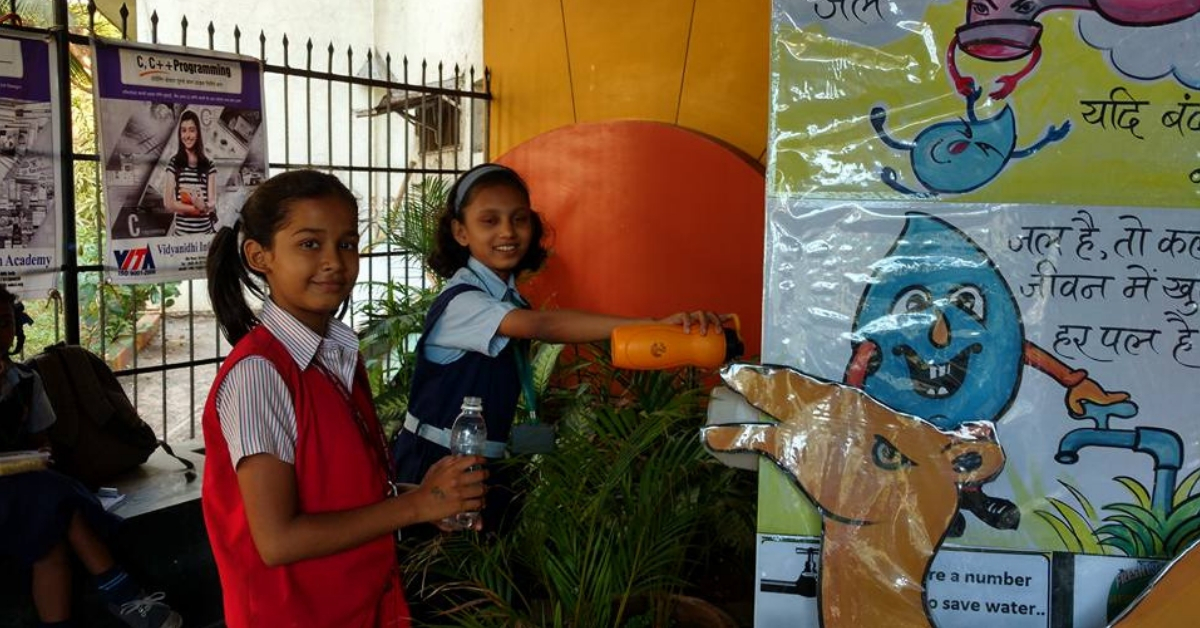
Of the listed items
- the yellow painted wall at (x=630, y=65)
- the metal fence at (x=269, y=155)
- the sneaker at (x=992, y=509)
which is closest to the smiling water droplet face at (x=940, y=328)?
the sneaker at (x=992, y=509)

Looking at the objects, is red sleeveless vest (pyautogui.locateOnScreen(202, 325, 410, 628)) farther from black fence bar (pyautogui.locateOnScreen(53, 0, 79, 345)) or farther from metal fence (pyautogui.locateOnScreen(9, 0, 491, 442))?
black fence bar (pyautogui.locateOnScreen(53, 0, 79, 345))

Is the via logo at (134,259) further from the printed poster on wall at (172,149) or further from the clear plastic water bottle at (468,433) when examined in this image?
the clear plastic water bottle at (468,433)

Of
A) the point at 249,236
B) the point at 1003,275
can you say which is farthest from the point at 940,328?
the point at 249,236

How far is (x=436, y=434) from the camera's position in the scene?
2.23 meters

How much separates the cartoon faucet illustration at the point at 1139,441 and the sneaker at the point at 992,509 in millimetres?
138

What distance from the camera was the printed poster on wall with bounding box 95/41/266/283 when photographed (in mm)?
3688

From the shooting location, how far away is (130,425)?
3678 mm

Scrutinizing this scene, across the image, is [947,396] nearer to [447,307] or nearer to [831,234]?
[831,234]

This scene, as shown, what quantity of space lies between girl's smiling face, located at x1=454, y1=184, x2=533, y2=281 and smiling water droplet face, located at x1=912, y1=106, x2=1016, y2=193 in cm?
106

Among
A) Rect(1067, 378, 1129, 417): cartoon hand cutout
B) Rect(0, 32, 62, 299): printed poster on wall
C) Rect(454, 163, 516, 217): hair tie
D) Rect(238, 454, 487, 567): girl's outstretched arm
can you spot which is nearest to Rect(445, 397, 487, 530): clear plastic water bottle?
Rect(238, 454, 487, 567): girl's outstretched arm

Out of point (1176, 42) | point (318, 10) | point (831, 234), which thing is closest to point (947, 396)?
point (831, 234)

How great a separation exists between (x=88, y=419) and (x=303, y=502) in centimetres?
245

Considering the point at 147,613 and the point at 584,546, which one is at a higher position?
the point at 584,546

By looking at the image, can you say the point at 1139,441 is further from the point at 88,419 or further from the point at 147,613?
the point at 88,419
